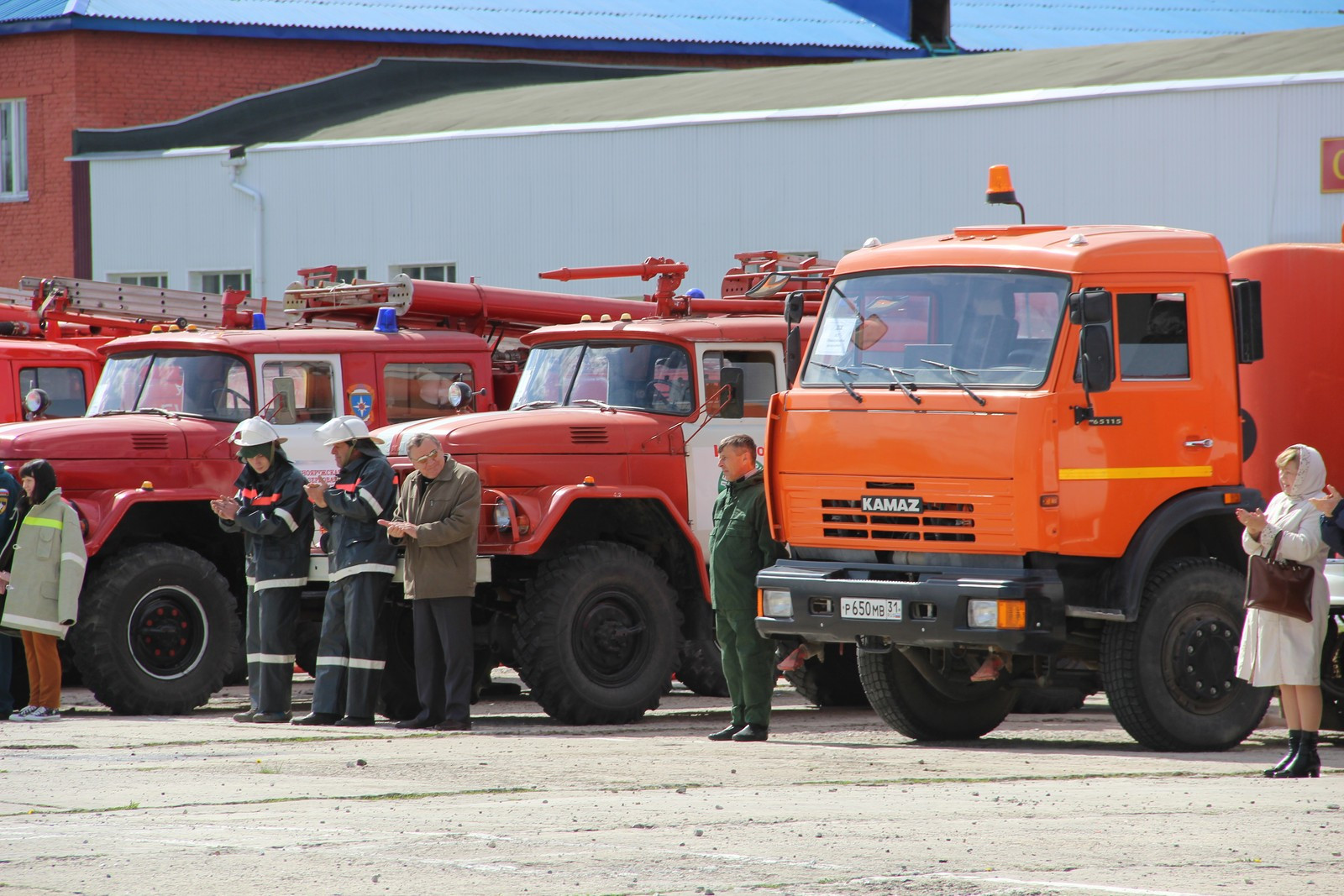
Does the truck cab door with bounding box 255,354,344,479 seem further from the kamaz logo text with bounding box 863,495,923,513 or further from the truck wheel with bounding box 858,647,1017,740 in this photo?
the kamaz logo text with bounding box 863,495,923,513

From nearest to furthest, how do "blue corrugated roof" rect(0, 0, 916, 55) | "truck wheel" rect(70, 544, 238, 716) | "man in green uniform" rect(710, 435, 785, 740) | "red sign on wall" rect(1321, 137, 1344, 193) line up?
"man in green uniform" rect(710, 435, 785, 740) < "truck wheel" rect(70, 544, 238, 716) < "red sign on wall" rect(1321, 137, 1344, 193) < "blue corrugated roof" rect(0, 0, 916, 55)

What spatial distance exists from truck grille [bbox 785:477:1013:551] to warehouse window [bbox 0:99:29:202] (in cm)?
2487

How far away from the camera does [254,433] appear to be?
13750 mm

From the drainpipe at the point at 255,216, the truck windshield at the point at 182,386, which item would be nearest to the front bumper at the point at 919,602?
the truck windshield at the point at 182,386

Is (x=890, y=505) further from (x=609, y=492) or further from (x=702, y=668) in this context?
(x=702, y=668)

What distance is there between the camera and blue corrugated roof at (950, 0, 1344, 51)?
135ft

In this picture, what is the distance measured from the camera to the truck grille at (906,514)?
438 inches

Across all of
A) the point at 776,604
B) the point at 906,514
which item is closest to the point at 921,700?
the point at 776,604

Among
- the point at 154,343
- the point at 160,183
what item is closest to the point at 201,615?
the point at 154,343

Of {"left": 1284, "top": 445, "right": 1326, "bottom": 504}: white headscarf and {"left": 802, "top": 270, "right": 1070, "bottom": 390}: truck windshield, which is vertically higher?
{"left": 802, "top": 270, "right": 1070, "bottom": 390}: truck windshield

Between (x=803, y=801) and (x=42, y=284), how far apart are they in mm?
11527

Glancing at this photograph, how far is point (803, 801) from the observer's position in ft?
31.1

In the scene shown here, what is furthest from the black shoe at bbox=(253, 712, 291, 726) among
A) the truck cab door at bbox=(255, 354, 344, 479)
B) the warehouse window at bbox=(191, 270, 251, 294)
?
the warehouse window at bbox=(191, 270, 251, 294)

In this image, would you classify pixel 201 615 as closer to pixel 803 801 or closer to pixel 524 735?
pixel 524 735
